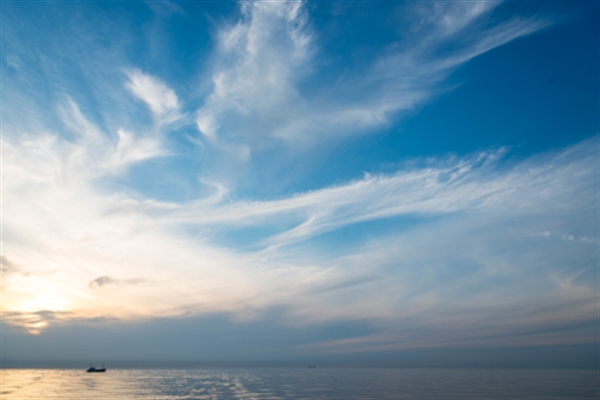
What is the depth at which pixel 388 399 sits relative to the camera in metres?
67.6

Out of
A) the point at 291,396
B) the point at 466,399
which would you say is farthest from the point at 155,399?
the point at 466,399

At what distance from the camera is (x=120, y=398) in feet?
232

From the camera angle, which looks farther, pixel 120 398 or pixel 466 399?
pixel 120 398

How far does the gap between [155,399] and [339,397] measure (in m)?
33.4

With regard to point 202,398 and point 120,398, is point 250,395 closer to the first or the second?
point 202,398

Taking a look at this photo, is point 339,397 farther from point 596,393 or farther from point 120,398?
point 596,393

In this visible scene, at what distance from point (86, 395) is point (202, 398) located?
2633cm

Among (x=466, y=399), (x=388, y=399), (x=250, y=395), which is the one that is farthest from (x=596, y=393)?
(x=250, y=395)

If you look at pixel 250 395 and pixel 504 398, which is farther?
pixel 250 395

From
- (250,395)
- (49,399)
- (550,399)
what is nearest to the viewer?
(550,399)

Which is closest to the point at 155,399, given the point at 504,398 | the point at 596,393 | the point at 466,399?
the point at 466,399

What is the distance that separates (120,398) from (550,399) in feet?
251

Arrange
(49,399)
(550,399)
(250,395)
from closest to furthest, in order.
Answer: (550,399), (49,399), (250,395)

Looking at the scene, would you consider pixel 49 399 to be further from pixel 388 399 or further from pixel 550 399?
pixel 550 399
